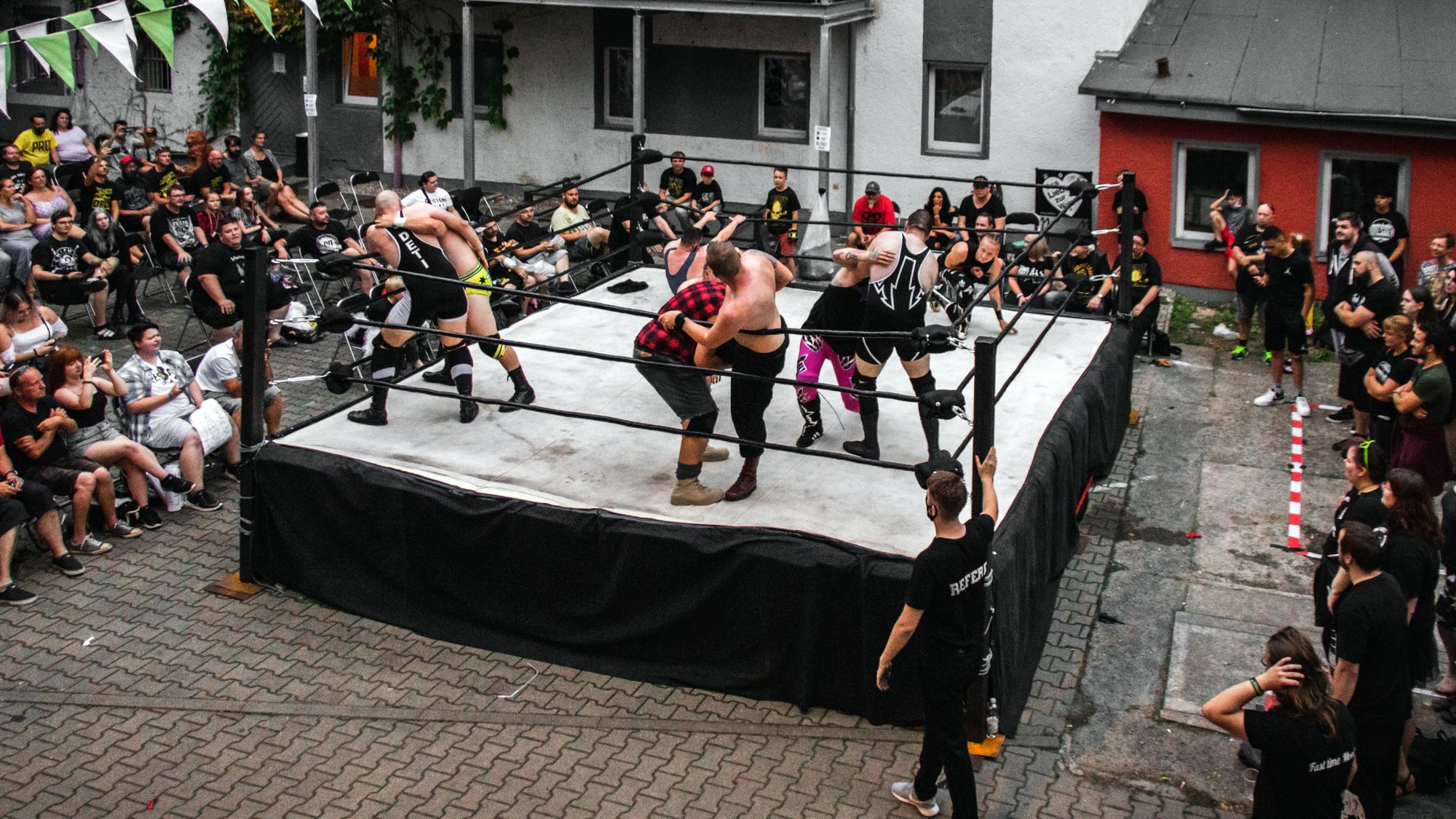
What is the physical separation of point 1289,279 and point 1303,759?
752cm

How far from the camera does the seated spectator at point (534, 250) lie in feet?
45.3

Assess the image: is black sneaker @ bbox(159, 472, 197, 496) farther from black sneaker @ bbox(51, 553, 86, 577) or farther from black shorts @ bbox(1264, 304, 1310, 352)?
black shorts @ bbox(1264, 304, 1310, 352)

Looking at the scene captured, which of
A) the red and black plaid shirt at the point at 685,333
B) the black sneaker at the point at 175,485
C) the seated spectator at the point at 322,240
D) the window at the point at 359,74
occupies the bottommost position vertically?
the black sneaker at the point at 175,485

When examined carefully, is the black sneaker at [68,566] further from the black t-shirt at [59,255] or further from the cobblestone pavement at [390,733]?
the black t-shirt at [59,255]

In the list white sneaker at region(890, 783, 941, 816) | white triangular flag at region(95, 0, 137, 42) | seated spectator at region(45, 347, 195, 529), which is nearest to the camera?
white sneaker at region(890, 783, 941, 816)

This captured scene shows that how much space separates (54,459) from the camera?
906cm

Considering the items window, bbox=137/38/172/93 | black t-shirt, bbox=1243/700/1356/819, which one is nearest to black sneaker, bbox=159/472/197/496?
black t-shirt, bbox=1243/700/1356/819

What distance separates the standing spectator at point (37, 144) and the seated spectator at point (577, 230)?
659 centimetres

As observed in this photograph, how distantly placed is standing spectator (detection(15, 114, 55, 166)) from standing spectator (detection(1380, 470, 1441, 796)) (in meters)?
15.5

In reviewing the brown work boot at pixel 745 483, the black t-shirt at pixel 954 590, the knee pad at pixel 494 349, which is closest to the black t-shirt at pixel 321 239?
the knee pad at pixel 494 349

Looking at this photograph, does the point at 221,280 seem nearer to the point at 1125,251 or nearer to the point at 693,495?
the point at 693,495

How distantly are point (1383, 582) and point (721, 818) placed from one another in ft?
9.71

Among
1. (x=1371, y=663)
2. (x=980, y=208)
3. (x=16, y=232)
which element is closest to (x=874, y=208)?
(x=980, y=208)

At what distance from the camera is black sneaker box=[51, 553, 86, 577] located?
8.91 metres
